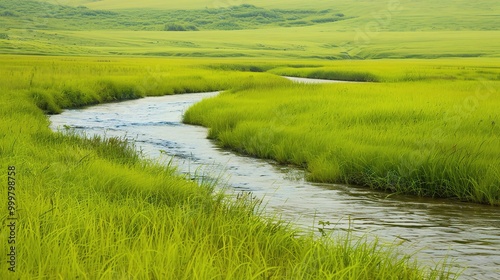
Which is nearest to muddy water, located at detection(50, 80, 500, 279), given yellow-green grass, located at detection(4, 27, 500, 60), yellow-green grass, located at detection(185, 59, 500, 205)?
yellow-green grass, located at detection(185, 59, 500, 205)

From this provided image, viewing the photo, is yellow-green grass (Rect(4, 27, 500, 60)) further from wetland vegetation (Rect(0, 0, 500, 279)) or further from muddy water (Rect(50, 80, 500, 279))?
muddy water (Rect(50, 80, 500, 279))

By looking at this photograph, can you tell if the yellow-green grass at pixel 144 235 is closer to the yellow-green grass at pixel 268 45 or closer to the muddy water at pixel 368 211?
the muddy water at pixel 368 211

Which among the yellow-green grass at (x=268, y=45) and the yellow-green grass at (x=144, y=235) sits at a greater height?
the yellow-green grass at (x=144, y=235)

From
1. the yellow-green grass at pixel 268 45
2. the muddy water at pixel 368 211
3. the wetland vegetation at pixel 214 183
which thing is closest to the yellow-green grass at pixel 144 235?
the wetland vegetation at pixel 214 183

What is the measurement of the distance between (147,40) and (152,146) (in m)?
143

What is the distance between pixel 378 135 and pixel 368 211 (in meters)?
5.71

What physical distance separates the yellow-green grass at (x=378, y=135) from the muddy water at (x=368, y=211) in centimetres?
54

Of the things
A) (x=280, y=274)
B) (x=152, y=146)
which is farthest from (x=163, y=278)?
(x=152, y=146)

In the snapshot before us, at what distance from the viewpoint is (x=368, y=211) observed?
11.4 metres

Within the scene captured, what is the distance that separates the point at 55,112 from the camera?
27.3m

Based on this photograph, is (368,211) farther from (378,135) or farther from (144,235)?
(144,235)

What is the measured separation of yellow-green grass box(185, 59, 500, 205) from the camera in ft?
43.3

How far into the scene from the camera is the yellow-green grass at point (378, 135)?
1320 cm

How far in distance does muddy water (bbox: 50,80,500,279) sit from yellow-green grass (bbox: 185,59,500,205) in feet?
1.79
